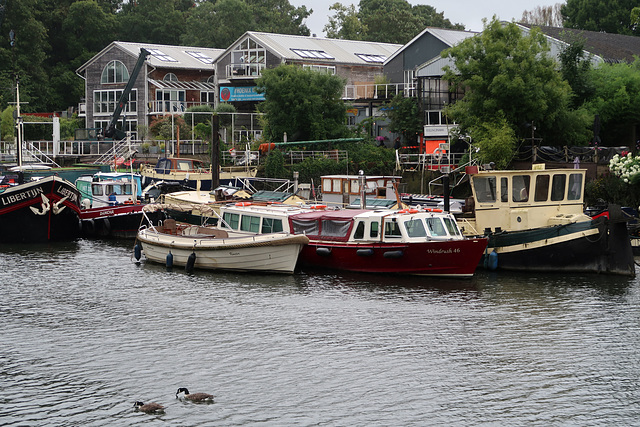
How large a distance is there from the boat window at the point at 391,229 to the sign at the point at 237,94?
4296 centimetres

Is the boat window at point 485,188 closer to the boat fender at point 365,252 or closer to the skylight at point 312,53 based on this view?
the boat fender at point 365,252

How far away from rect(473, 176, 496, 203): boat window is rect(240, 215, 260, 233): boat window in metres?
8.50

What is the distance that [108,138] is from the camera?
238 feet

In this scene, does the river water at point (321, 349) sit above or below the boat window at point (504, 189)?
below

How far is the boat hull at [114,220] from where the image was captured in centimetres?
4306

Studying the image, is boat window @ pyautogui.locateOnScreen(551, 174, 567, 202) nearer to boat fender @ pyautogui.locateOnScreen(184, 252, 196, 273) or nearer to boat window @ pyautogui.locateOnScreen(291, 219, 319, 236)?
boat window @ pyautogui.locateOnScreen(291, 219, 319, 236)

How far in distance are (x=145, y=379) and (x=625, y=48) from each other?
50.8 m

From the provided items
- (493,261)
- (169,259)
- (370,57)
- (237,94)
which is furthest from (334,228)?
(370,57)

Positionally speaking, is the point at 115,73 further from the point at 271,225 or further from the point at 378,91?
the point at 271,225

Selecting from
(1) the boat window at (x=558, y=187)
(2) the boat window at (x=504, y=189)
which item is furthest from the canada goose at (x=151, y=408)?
(1) the boat window at (x=558, y=187)

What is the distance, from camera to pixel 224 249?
3173 cm

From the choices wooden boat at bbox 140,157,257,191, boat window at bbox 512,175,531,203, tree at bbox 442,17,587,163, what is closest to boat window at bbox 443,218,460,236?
boat window at bbox 512,175,531,203

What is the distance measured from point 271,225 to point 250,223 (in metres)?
1.11

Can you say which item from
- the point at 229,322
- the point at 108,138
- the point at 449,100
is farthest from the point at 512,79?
the point at 108,138
